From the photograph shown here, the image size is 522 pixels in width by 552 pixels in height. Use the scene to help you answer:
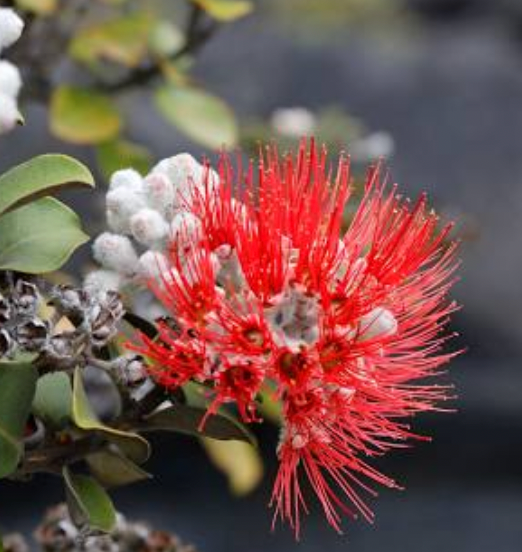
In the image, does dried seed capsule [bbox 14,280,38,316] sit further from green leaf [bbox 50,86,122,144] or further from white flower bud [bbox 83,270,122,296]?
green leaf [bbox 50,86,122,144]

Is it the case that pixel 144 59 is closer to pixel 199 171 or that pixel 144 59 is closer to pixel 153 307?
pixel 153 307

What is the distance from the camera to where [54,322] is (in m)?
0.79

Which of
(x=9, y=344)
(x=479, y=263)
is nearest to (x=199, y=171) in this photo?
(x=9, y=344)

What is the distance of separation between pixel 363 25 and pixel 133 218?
2.64m

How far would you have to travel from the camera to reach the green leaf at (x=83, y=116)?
1379 mm

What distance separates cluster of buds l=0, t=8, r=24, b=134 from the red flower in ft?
0.39

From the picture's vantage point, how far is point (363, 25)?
11.0ft

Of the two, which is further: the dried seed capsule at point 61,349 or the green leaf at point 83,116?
the green leaf at point 83,116

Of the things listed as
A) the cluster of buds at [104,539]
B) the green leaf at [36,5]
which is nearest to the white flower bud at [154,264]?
the cluster of buds at [104,539]

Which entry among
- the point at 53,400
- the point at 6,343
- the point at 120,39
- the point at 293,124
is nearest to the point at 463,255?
the point at 293,124

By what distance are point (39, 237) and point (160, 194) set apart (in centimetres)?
8

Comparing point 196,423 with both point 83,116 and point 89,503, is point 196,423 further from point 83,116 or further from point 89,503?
point 83,116

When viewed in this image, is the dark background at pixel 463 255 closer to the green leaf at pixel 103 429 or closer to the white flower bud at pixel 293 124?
the white flower bud at pixel 293 124

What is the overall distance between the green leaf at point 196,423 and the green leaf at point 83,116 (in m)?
0.58
